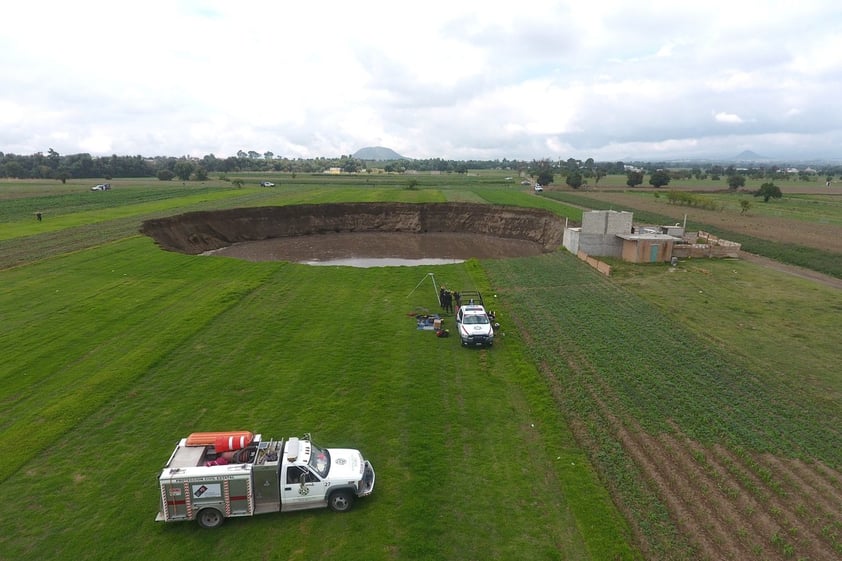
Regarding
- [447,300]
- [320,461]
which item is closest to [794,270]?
[447,300]

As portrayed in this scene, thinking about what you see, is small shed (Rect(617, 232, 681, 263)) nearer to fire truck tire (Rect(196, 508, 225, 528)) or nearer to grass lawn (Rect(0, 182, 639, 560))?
grass lawn (Rect(0, 182, 639, 560))

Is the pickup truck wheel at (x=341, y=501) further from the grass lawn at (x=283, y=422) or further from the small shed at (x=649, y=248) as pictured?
the small shed at (x=649, y=248)

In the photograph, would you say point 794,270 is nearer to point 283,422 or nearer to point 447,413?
point 447,413

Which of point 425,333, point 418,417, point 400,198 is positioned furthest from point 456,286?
point 400,198

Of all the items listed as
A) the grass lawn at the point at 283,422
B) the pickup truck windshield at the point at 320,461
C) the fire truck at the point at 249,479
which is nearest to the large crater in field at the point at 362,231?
the grass lawn at the point at 283,422

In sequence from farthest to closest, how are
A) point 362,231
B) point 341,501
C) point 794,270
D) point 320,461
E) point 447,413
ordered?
point 362,231, point 794,270, point 447,413, point 320,461, point 341,501

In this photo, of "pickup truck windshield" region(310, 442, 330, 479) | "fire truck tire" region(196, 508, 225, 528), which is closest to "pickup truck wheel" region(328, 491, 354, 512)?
"pickup truck windshield" region(310, 442, 330, 479)
